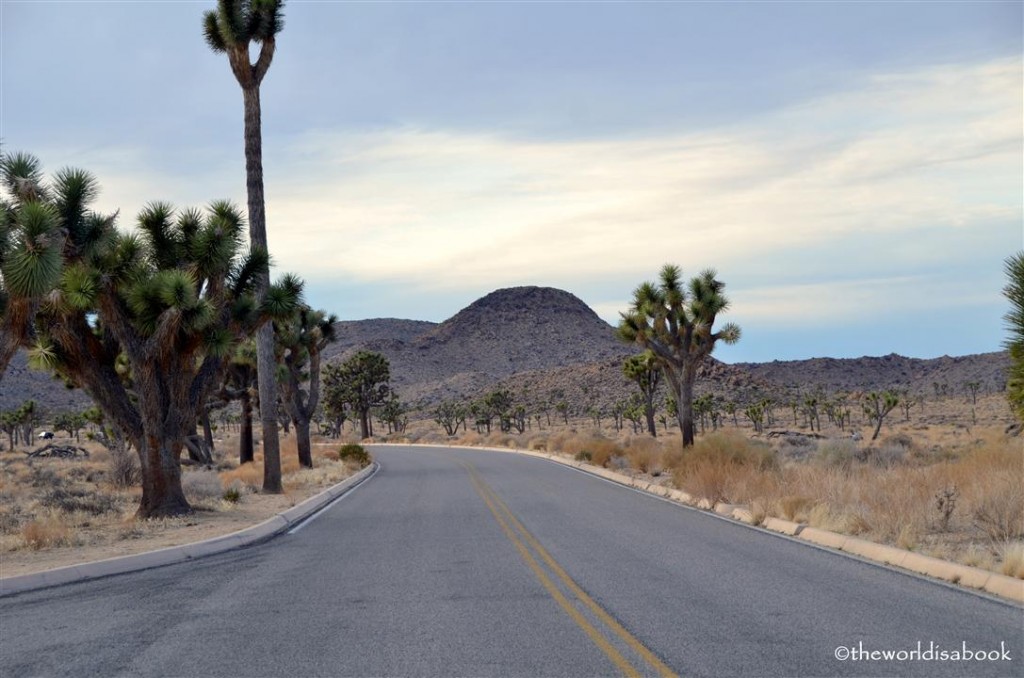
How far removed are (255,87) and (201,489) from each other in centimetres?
1100

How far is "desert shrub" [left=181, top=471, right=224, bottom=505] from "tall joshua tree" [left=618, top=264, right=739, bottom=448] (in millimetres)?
14856

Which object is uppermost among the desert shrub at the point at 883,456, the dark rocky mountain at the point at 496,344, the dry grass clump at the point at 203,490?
the dark rocky mountain at the point at 496,344

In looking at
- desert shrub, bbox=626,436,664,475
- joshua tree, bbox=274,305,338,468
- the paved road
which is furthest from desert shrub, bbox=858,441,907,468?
joshua tree, bbox=274,305,338,468

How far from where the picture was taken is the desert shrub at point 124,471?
1148 inches

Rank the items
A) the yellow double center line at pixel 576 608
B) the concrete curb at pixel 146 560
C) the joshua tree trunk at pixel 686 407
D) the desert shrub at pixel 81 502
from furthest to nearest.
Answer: the joshua tree trunk at pixel 686 407 → the desert shrub at pixel 81 502 → the concrete curb at pixel 146 560 → the yellow double center line at pixel 576 608

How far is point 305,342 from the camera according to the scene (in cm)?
3856

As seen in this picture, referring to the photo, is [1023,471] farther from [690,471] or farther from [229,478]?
[229,478]

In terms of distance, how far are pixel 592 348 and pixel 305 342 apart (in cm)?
11407

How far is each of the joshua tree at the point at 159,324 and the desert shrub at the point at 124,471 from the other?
984cm

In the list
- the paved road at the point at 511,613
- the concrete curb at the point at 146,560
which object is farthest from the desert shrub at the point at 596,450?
the paved road at the point at 511,613

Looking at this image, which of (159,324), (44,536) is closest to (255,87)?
(159,324)

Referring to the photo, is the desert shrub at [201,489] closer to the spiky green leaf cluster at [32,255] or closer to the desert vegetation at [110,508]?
the desert vegetation at [110,508]

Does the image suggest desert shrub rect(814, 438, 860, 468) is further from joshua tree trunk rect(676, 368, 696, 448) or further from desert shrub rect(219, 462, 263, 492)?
desert shrub rect(219, 462, 263, 492)

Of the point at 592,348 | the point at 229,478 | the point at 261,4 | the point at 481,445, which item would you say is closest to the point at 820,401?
the point at 481,445
